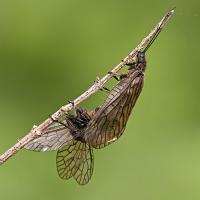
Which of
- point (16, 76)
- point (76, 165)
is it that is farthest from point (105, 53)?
point (76, 165)

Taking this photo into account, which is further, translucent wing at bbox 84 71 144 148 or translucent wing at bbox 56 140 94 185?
translucent wing at bbox 56 140 94 185

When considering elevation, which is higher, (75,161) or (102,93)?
(102,93)

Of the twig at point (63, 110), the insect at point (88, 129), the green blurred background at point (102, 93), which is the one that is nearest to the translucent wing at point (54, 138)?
the insect at point (88, 129)

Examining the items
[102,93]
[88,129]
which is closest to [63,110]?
[88,129]

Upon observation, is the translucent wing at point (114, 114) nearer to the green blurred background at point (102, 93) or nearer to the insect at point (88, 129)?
the insect at point (88, 129)

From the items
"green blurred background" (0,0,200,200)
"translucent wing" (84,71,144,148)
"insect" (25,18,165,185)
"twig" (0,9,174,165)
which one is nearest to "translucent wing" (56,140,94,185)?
Answer: "insect" (25,18,165,185)

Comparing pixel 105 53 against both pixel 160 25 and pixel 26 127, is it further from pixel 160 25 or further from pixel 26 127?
pixel 160 25

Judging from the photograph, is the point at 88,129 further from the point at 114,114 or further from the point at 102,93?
the point at 102,93

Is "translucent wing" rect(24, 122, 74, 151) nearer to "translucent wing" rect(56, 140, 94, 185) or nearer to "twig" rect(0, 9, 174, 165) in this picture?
"translucent wing" rect(56, 140, 94, 185)
